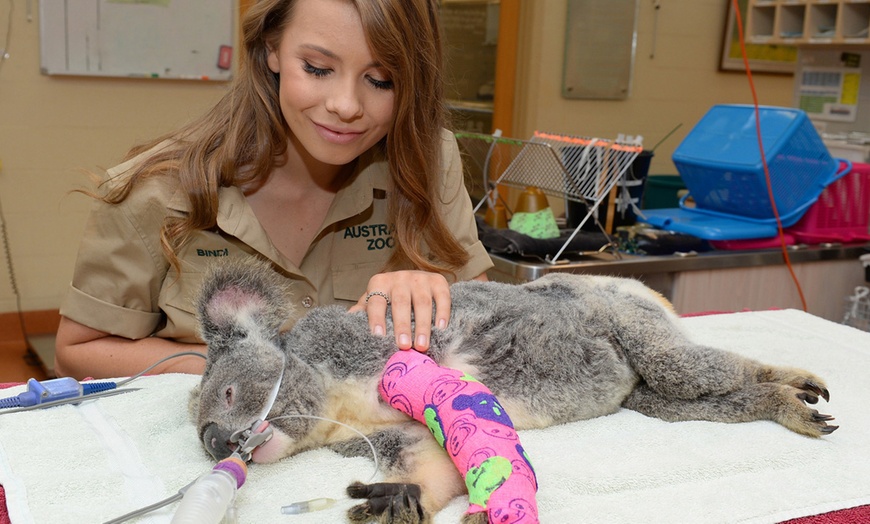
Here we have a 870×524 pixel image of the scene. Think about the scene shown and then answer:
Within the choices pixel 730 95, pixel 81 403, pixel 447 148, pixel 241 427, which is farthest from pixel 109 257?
pixel 730 95

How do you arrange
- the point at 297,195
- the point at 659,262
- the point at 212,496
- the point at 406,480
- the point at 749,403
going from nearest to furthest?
the point at 212,496 < the point at 406,480 < the point at 749,403 < the point at 297,195 < the point at 659,262

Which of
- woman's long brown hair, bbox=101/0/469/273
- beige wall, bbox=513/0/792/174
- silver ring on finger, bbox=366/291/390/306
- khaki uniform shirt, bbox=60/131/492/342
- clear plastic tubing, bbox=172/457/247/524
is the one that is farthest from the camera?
beige wall, bbox=513/0/792/174

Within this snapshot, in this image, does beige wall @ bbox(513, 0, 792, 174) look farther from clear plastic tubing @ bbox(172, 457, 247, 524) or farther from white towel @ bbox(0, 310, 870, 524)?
clear plastic tubing @ bbox(172, 457, 247, 524)

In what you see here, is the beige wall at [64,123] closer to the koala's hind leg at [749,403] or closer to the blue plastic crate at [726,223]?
the blue plastic crate at [726,223]

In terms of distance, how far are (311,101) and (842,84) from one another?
2.69 metres

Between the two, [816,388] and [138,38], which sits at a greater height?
[138,38]

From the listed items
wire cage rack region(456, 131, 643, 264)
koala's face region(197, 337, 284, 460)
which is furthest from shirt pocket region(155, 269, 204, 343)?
wire cage rack region(456, 131, 643, 264)

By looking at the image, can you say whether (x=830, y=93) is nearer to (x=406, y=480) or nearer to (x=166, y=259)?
(x=166, y=259)

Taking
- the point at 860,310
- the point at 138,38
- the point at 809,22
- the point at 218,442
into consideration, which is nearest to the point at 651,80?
the point at 809,22

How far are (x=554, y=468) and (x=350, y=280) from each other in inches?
27.2

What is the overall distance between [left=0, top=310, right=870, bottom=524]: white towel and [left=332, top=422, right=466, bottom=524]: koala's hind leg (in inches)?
0.9

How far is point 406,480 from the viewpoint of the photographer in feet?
3.05

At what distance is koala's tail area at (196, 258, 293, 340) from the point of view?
1020 millimetres

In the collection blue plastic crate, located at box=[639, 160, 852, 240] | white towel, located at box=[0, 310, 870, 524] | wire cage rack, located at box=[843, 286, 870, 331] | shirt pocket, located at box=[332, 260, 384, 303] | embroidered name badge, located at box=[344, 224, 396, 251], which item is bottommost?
wire cage rack, located at box=[843, 286, 870, 331]
